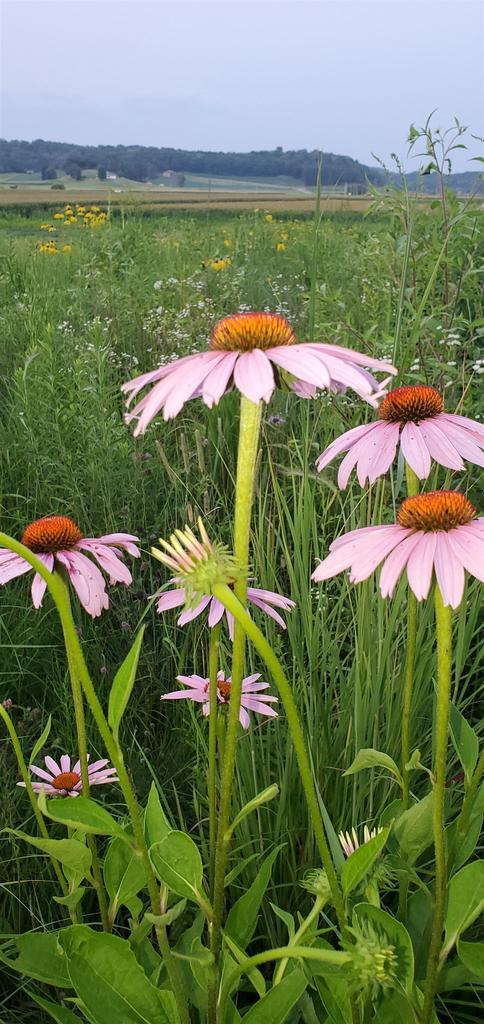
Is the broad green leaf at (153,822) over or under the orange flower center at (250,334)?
under

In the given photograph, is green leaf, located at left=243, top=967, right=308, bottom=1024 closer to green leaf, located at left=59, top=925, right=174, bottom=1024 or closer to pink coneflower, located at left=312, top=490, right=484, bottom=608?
green leaf, located at left=59, top=925, right=174, bottom=1024

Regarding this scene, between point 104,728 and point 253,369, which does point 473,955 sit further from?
point 253,369

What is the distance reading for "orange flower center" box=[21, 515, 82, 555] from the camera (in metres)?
1.00

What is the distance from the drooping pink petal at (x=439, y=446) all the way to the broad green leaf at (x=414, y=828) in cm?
36

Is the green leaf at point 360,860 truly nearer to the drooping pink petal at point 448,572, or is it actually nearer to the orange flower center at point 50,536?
the drooping pink petal at point 448,572

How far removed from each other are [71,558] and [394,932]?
1.78 feet

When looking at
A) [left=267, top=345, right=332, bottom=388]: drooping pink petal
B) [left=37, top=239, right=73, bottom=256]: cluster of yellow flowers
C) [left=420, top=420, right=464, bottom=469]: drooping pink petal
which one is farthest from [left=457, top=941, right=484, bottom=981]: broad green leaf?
[left=37, top=239, right=73, bottom=256]: cluster of yellow flowers

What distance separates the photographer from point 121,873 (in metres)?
0.99

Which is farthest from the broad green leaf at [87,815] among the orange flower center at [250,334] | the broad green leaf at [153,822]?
the orange flower center at [250,334]

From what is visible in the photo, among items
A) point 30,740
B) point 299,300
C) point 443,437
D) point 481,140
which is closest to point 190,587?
point 443,437

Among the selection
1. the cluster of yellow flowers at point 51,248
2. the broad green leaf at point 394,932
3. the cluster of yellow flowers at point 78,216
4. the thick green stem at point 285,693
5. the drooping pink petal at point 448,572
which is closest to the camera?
the thick green stem at point 285,693

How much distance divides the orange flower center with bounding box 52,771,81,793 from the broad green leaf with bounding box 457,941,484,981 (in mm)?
577

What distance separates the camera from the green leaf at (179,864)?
789 millimetres

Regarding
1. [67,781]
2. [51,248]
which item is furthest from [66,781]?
[51,248]
